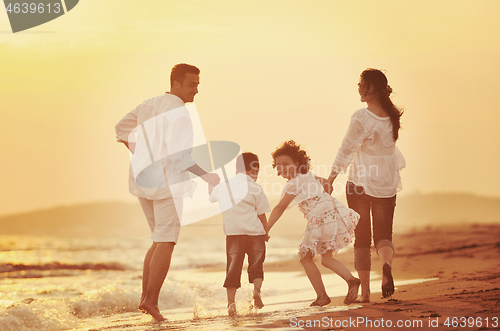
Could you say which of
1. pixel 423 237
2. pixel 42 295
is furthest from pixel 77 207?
pixel 42 295

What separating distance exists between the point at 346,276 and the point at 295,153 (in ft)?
3.92

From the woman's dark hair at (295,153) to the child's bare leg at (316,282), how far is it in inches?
31.8

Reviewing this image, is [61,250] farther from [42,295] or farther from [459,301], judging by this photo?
[459,301]

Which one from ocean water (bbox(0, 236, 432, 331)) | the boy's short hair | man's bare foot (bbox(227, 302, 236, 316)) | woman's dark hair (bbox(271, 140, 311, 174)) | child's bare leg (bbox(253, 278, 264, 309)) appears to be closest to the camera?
man's bare foot (bbox(227, 302, 236, 316))

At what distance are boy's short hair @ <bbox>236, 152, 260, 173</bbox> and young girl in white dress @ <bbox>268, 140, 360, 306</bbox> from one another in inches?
8.4

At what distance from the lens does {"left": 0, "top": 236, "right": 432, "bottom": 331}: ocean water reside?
438cm

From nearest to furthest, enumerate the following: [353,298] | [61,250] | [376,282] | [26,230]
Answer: [353,298] → [376,282] → [61,250] → [26,230]

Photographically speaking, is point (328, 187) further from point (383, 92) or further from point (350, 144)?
point (383, 92)

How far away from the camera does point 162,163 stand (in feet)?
14.1

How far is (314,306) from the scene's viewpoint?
4359 mm

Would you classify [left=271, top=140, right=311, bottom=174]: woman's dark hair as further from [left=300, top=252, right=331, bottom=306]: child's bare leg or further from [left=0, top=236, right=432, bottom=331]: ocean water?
[left=0, top=236, right=432, bottom=331]: ocean water

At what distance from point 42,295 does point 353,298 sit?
5396 mm

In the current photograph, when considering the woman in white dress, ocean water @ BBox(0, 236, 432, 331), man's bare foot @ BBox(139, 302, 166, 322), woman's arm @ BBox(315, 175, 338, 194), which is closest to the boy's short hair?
woman's arm @ BBox(315, 175, 338, 194)

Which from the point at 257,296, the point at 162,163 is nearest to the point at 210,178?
the point at 162,163
